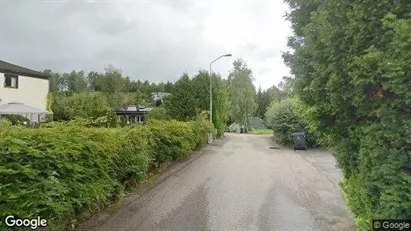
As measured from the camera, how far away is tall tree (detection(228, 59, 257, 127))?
43312mm

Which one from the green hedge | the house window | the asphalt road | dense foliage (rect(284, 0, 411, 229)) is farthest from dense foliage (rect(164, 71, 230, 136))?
dense foliage (rect(284, 0, 411, 229))

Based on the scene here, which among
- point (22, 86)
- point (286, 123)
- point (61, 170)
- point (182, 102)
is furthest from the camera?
point (22, 86)

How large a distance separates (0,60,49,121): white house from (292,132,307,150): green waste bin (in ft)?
75.7

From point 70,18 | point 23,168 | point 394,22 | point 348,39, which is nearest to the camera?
point 394,22

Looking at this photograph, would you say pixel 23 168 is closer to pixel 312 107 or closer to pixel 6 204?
pixel 6 204

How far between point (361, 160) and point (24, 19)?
1633 centimetres

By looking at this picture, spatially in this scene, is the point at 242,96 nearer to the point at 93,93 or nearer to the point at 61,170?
the point at 93,93

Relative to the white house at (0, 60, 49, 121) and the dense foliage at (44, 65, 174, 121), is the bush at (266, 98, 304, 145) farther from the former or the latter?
the white house at (0, 60, 49, 121)

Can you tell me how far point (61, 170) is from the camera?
420 cm

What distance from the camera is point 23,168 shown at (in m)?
3.48

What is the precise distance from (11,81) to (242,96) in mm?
28836

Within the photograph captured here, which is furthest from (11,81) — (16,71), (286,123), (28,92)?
(286,123)

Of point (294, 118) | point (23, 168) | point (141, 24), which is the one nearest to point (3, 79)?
point (141, 24)

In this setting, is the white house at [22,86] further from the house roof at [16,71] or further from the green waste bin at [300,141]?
the green waste bin at [300,141]
